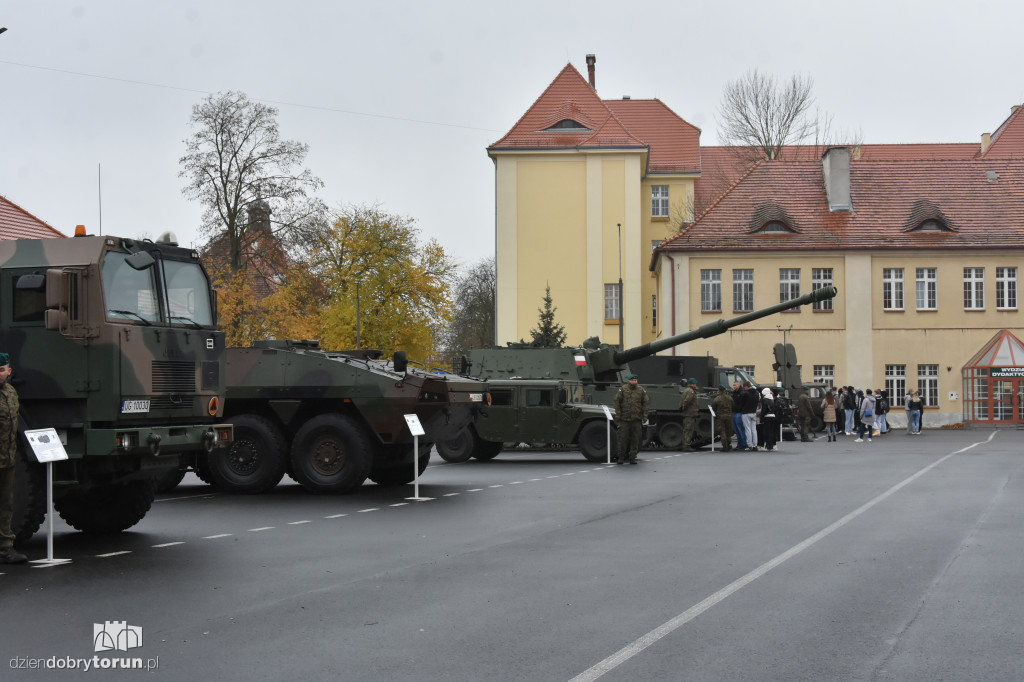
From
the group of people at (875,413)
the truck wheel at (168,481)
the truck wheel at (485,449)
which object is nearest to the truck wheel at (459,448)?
the truck wheel at (485,449)

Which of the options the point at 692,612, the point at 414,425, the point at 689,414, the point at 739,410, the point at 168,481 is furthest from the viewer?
the point at 689,414

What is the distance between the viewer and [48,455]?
406 inches

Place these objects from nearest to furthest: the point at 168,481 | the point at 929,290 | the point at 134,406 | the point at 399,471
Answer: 1. the point at 134,406
2. the point at 168,481
3. the point at 399,471
4. the point at 929,290

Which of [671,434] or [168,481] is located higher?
[671,434]

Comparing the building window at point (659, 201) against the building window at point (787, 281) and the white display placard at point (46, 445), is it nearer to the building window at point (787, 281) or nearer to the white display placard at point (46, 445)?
the building window at point (787, 281)

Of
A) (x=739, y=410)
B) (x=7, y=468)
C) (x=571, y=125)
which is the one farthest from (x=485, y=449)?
(x=571, y=125)

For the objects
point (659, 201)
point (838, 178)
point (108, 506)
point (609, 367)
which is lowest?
point (108, 506)

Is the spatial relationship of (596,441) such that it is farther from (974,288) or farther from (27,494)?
(974,288)

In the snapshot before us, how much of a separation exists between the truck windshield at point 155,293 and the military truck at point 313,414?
158 inches

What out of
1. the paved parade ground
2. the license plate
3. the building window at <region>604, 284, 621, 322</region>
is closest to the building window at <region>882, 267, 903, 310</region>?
the building window at <region>604, 284, 621, 322</region>

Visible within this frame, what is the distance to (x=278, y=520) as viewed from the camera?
1346cm

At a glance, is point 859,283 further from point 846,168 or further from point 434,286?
point 434,286

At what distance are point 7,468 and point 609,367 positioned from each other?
2004cm

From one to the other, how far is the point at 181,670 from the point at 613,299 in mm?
52803
